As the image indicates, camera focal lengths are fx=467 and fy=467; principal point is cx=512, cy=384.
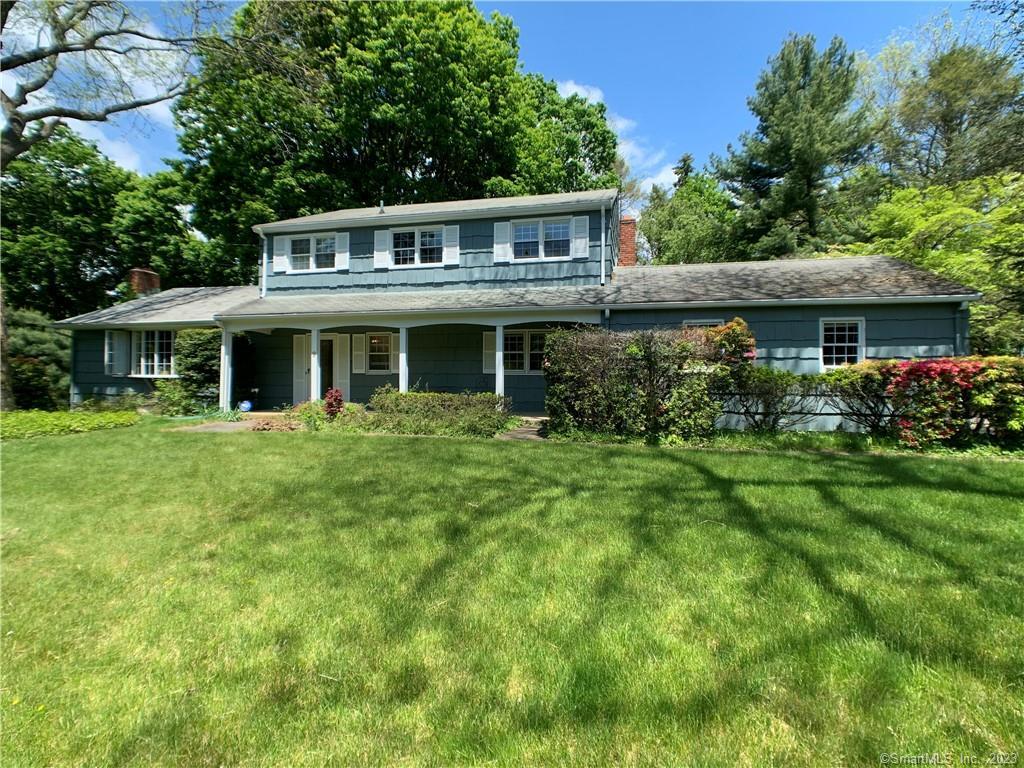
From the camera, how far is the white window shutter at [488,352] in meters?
14.9

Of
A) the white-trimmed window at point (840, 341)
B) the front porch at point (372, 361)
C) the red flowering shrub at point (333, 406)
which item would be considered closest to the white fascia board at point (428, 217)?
the front porch at point (372, 361)

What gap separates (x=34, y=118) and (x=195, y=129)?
1181cm

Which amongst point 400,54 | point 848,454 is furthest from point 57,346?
point 848,454

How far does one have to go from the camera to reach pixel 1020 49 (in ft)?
33.1

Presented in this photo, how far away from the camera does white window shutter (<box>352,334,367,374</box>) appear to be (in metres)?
16.2

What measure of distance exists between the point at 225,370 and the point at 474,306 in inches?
325

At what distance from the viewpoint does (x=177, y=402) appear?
48.1 ft

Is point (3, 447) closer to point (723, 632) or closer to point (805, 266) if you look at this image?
point (723, 632)

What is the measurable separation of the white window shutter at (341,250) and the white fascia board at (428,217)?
0.29m

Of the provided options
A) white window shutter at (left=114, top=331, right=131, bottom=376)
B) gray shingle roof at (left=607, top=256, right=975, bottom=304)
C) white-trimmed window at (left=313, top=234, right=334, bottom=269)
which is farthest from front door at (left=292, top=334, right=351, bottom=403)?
gray shingle roof at (left=607, top=256, right=975, bottom=304)

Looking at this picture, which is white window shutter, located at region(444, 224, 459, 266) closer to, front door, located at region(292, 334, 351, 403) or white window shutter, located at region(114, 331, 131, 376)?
front door, located at region(292, 334, 351, 403)

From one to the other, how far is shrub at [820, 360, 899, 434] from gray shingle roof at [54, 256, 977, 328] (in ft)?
9.65

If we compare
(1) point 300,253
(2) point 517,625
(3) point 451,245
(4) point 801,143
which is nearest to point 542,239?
(3) point 451,245

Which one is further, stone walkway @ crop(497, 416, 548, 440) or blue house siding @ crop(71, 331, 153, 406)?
blue house siding @ crop(71, 331, 153, 406)
